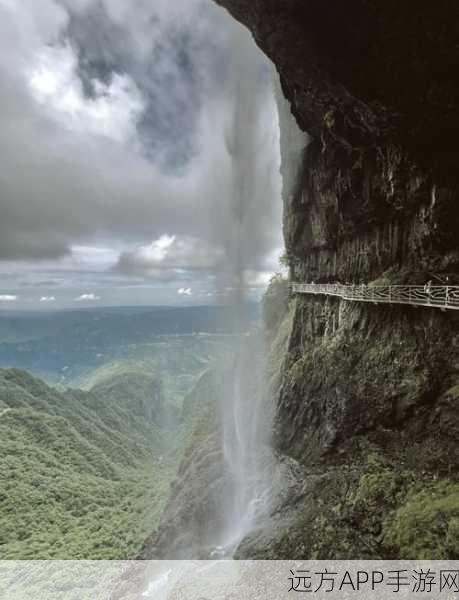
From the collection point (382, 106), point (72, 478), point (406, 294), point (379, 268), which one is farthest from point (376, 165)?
point (72, 478)

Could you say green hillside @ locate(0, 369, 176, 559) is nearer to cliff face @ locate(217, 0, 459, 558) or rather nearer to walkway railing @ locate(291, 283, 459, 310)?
cliff face @ locate(217, 0, 459, 558)

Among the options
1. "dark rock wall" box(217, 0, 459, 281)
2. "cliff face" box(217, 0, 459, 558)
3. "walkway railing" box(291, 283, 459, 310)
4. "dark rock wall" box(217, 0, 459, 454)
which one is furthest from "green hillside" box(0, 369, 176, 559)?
Result: "dark rock wall" box(217, 0, 459, 281)

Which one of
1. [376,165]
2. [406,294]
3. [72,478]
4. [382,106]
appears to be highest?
[382,106]

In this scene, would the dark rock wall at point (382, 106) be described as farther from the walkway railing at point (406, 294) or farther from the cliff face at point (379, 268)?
the walkway railing at point (406, 294)

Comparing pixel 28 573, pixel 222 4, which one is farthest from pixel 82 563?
pixel 222 4

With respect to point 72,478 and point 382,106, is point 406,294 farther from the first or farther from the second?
point 72,478

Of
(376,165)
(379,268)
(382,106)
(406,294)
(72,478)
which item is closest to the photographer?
(382,106)

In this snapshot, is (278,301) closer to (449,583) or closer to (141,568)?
(141,568)

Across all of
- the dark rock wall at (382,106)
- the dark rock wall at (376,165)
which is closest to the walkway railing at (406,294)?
the dark rock wall at (376,165)
